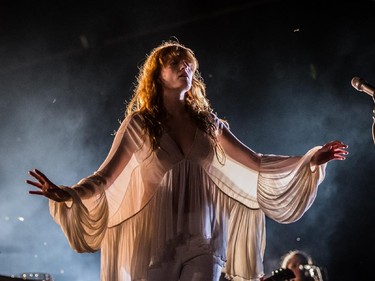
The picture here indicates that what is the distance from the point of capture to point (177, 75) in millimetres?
3139

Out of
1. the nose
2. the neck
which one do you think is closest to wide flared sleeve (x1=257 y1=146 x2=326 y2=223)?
the neck

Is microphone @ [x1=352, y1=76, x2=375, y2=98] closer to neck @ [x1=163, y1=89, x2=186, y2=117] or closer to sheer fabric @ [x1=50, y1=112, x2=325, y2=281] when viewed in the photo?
sheer fabric @ [x1=50, y1=112, x2=325, y2=281]

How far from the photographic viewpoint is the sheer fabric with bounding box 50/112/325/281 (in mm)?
2785

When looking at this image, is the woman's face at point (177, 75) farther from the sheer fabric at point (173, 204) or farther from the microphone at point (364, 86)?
the microphone at point (364, 86)

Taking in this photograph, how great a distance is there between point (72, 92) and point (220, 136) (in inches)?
148

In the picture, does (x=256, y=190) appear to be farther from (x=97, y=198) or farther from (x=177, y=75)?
(x=97, y=198)

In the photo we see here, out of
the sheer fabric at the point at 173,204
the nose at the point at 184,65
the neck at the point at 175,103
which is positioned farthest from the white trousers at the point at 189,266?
the nose at the point at 184,65

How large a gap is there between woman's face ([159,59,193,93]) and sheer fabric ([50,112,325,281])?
0.25m

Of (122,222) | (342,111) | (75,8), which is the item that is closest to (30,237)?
(75,8)

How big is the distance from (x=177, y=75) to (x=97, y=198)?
2.47 ft

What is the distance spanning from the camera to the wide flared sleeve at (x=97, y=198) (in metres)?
2.77

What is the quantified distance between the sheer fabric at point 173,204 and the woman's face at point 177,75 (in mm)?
Result: 252

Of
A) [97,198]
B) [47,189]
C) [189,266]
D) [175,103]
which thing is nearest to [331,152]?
[175,103]

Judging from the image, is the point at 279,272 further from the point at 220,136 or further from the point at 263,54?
the point at 263,54
